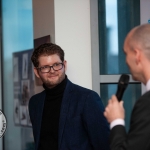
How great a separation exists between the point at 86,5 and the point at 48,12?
13.5 inches

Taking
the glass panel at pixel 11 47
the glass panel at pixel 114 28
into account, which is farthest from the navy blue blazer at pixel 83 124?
the glass panel at pixel 11 47

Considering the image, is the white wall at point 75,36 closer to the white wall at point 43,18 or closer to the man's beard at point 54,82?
the white wall at point 43,18

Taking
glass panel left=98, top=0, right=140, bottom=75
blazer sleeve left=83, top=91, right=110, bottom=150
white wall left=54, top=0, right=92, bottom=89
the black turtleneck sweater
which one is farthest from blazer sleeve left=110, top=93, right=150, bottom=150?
glass panel left=98, top=0, right=140, bottom=75

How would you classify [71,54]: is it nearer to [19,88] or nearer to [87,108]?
[87,108]

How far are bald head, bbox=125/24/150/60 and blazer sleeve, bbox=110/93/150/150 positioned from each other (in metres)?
0.21

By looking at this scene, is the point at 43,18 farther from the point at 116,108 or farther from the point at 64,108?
→ the point at 116,108

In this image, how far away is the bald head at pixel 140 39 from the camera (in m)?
1.67

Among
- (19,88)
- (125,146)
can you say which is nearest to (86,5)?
(19,88)

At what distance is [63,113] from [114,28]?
133 cm

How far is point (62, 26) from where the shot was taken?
314 cm

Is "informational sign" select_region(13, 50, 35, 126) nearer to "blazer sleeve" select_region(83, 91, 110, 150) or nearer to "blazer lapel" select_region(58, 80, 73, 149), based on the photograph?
"blazer lapel" select_region(58, 80, 73, 149)

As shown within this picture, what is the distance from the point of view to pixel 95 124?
246 centimetres

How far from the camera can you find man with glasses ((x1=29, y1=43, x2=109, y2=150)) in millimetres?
2467

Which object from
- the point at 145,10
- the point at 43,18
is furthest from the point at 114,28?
the point at 43,18
